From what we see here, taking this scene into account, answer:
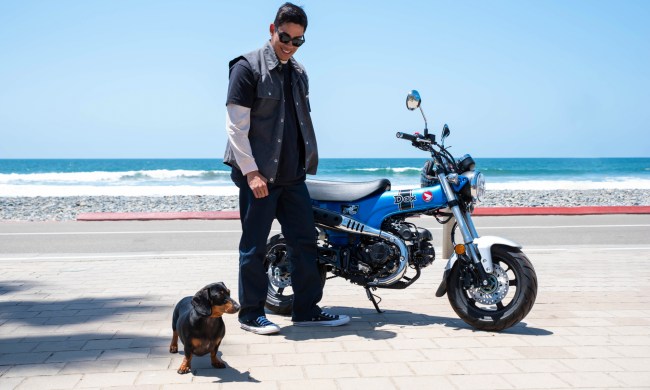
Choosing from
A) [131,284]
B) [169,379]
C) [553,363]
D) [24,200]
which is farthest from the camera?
[24,200]

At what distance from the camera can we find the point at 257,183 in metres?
4.39

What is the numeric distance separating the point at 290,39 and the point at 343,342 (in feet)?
6.56

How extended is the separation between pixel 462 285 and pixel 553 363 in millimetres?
991

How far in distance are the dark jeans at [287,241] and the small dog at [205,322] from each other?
86cm

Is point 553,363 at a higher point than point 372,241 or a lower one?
lower

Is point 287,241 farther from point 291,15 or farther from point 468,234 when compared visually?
point 291,15

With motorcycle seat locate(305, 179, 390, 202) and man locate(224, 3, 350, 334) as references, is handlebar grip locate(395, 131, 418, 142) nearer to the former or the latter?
motorcycle seat locate(305, 179, 390, 202)

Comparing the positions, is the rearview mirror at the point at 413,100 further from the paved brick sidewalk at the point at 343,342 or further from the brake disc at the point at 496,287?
the paved brick sidewalk at the point at 343,342

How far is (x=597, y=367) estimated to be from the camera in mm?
3787

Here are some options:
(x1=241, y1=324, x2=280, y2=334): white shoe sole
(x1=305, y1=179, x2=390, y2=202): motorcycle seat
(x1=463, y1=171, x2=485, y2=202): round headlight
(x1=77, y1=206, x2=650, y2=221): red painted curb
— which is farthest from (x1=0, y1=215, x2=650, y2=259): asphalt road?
(x1=463, y1=171, x2=485, y2=202): round headlight

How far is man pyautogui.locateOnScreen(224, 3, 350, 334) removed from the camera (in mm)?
4387

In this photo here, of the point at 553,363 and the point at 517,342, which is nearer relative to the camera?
the point at 553,363

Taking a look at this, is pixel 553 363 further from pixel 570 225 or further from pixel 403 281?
pixel 570 225

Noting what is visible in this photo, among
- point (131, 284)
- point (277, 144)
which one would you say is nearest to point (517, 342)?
point (277, 144)
